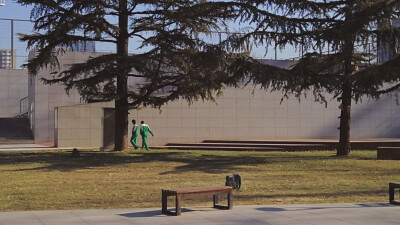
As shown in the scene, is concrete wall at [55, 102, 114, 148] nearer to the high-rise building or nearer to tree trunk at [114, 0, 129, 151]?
tree trunk at [114, 0, 129, 151]

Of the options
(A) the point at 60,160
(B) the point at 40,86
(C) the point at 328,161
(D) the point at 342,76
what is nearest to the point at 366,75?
(D) the point at 342,76

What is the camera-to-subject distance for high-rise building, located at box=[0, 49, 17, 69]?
47000 millimetres

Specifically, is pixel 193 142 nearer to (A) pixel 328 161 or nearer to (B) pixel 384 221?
(A) pixel 328 161

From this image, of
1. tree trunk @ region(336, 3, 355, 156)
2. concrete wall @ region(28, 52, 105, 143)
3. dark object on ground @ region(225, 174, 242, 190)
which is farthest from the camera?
concrete wall @ region(28, 52, 105, 143)

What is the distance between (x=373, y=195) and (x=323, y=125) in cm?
2698

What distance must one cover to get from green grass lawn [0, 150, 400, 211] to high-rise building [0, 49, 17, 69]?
2420 centimetres

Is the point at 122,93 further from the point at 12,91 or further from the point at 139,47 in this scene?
the point at 12,91

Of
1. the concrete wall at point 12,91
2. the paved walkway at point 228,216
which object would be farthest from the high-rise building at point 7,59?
the paved walkway at point 228,216

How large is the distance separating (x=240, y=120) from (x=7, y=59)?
22.1 m

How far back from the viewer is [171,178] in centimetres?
1744

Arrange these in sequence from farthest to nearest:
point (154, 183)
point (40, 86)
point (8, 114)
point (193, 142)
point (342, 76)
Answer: point (8, 114)
point (40, 86)
point (193, 142)
point (342, 76)
point (154, 183)

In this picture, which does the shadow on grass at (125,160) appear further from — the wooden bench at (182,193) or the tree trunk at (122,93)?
the wooden bench at (182,193)

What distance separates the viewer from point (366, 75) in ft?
67.1

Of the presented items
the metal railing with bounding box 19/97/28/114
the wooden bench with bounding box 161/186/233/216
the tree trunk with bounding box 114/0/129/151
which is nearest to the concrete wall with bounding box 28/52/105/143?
the metal railing with bounding box 19/97/28/114
